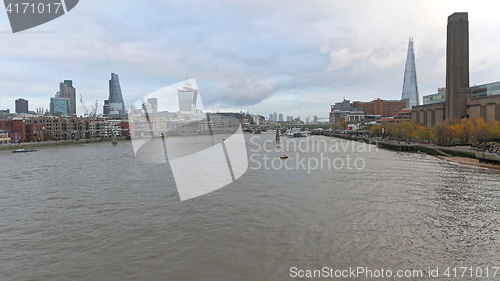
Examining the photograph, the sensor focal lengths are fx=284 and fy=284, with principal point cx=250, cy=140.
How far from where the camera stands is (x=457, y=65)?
4406 centimetres

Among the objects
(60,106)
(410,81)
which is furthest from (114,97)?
(410,81)

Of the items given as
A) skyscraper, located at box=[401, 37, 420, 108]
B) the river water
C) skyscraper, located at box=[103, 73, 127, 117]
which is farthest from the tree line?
skyscraper, located at box=[103, 73, 127, 117]

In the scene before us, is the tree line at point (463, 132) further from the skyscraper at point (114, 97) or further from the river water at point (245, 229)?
the skyscraper at point (114, 97)

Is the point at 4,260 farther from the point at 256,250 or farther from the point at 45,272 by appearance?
the point at 256,250

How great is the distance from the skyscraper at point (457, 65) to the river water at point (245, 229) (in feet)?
118

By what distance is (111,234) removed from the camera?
879 centimetres

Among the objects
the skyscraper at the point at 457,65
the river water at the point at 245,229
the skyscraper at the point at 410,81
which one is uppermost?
the skyscraper at the point at 410,81

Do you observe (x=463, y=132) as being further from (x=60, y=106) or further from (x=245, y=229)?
(x=60, y=106)

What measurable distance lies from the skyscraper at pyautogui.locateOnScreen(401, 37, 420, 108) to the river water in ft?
581

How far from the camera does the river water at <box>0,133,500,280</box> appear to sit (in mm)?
6879

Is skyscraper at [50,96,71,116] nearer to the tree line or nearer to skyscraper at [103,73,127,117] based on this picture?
skyscraper at [103,73,127,117]

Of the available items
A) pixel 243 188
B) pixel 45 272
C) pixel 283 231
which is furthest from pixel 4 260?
pixel 243 188

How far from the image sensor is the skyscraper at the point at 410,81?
169 meters

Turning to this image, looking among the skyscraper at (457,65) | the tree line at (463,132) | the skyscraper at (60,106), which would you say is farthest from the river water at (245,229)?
the skyscraper at (60,106)
